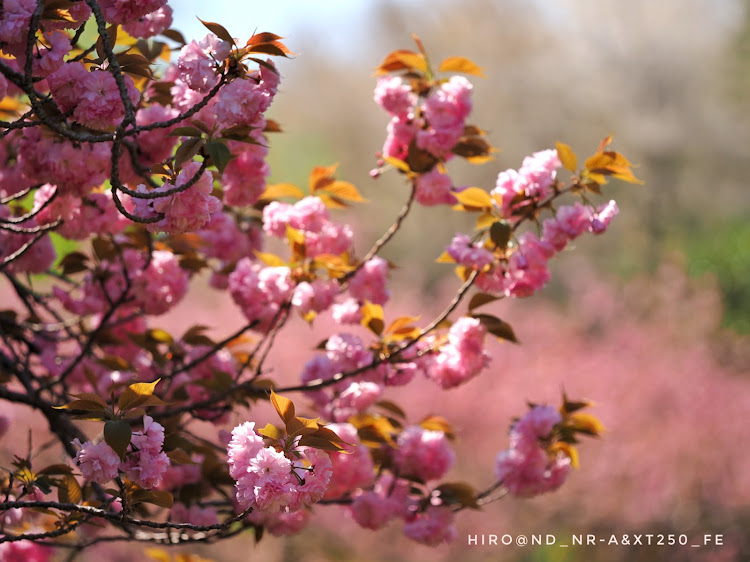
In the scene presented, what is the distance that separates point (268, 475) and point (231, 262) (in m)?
0.73

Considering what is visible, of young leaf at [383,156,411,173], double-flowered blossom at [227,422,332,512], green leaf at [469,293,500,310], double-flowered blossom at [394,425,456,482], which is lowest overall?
double-flowered blossom at [227,422,332,512]

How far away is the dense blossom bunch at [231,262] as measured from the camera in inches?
33.8

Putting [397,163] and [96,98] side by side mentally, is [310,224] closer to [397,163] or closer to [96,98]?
[397,163]

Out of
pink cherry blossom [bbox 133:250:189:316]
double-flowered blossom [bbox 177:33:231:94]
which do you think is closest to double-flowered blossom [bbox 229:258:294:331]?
pink cherry blossom [bbox 133:250:189:316]

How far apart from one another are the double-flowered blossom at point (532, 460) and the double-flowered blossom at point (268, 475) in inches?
23.6

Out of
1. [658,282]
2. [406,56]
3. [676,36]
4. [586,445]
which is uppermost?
[676,36]

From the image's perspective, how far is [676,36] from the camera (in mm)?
8312

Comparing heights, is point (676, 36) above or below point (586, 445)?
above

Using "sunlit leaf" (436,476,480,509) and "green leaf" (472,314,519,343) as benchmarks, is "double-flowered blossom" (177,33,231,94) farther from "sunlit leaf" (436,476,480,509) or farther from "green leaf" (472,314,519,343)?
"sunlit leaf" (436,476,480,509)

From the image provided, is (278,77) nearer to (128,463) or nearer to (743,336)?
(128,463)

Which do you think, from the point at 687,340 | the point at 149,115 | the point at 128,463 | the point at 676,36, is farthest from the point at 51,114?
the point at 676,36

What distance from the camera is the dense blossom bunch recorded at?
859mm

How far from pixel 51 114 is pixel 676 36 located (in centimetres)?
861

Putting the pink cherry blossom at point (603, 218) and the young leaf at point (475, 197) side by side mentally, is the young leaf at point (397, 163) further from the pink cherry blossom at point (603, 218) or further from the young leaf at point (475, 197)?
the pink cherry blossom at point (603, 218)
